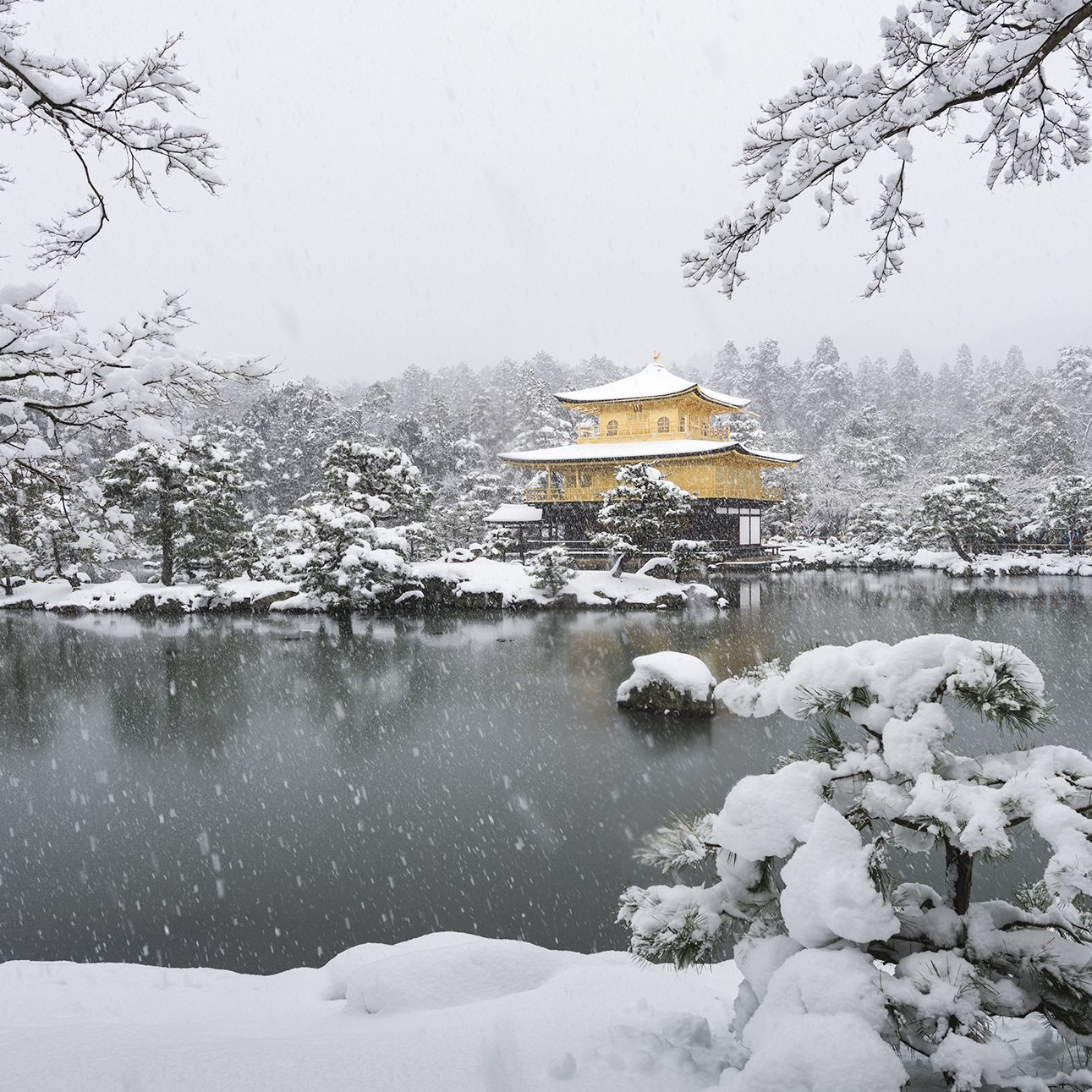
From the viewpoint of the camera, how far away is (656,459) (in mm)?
27094

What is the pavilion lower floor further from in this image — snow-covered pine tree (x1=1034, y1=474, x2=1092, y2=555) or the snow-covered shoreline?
snow-covered pine tree (x1=1034, y1=474, x2=1092, y2=555)

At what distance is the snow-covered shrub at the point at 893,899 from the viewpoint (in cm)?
168

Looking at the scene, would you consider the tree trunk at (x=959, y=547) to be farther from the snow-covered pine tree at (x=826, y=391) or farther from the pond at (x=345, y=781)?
the snow-covered pine tree at (x=826, y=391)

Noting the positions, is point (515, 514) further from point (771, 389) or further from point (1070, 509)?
point (771, 389)

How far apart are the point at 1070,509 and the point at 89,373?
33.3 metres

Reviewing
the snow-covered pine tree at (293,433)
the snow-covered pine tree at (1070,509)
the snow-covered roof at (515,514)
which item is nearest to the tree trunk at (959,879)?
the snow-covered roof at (515,514)

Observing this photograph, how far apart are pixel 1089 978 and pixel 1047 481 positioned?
38592 mm

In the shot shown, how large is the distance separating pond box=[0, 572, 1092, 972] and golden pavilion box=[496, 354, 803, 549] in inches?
481

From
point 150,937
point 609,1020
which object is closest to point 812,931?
point 609,1020

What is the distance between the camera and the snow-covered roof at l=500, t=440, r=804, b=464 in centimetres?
2612

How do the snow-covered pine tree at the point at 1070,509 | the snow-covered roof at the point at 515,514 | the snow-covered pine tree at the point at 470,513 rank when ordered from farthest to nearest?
the snow-covered pine tree at the point at 470,513
the snow-covered roof at the point at 515,514
the snow-covered pine tree at the point at 1070,509

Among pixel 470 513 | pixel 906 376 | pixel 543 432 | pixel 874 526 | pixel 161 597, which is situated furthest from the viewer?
pixel 906 376

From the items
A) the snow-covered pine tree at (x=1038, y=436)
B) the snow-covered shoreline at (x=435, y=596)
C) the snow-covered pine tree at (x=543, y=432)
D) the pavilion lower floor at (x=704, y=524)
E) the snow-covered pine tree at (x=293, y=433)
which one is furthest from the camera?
the snow-covered pine tree at (x=543, y=432)

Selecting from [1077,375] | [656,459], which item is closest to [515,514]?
[656,459]
